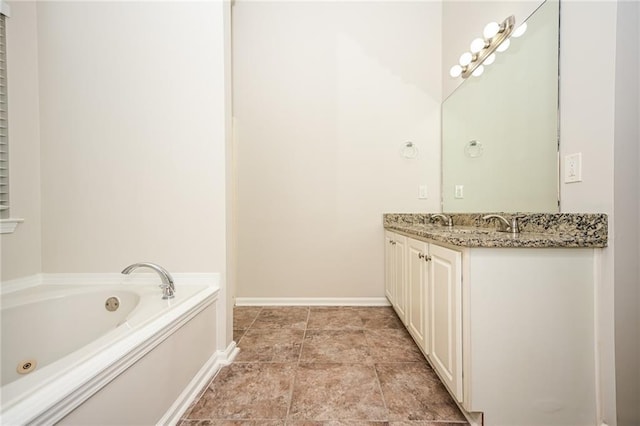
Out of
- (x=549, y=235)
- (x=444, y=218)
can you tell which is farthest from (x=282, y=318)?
(x=549, y=235)

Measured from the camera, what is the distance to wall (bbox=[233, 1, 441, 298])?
238 centimetres

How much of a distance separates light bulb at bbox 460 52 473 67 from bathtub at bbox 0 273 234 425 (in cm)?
239

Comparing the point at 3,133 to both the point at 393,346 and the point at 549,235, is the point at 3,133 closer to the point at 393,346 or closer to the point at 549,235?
the point at 393,346

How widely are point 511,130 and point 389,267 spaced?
4.35 ft

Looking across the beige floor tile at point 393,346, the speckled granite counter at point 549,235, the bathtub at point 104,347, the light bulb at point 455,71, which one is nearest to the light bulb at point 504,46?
the light bulb at point 455,71

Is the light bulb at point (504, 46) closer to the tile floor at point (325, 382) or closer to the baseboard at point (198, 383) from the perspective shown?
the tile floor at point (325, 382)

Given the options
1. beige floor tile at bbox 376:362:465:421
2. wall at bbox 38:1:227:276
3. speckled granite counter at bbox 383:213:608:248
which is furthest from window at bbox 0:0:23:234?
A: speckled granite counter at bbox 383:213:608:248

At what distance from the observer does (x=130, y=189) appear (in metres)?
1.51

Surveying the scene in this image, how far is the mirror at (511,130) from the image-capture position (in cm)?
124

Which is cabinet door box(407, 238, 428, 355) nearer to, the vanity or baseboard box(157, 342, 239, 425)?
the vanity

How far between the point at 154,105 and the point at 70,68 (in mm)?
583

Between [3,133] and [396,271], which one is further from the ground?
[3,133]

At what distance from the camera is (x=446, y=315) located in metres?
1.09

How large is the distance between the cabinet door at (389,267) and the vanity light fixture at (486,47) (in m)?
1.42
